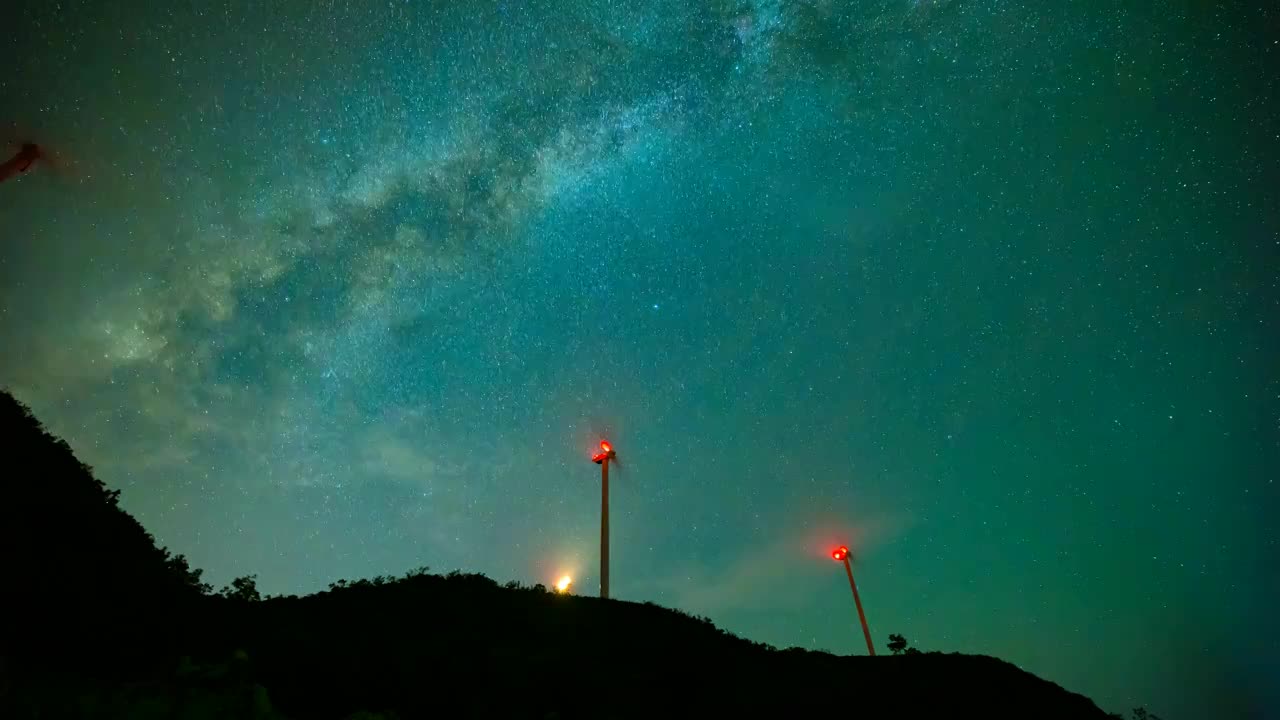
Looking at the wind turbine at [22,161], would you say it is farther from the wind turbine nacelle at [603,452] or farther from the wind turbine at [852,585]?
the wind turbine at [852,585]

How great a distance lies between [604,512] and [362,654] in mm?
19173

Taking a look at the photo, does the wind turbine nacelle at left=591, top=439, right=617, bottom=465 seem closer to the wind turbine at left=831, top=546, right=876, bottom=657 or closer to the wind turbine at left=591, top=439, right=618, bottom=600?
the wind turbine at left=591, top=439, right=618, bottom=600

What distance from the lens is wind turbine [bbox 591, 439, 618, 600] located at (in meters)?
28.9

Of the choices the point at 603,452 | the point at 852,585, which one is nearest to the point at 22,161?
the point at 603,452

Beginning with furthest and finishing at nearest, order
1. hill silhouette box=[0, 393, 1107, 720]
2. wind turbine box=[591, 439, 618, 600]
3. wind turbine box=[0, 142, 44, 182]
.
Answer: wind turbine box=[0, 142, 44, 182]
wind turbine box=[591, 439, 618, 600]
hill silhouette box=[0, 393, 1107, 720]

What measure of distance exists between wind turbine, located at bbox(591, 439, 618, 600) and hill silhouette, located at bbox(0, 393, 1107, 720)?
6.05 m

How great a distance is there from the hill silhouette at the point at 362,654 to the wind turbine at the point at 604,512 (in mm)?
6053

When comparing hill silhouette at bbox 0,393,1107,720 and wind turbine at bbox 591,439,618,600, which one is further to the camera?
wind turbine at bbox 591,439,618,600

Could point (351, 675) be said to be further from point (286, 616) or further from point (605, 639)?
point (605, 639)

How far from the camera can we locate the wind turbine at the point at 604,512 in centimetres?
2895

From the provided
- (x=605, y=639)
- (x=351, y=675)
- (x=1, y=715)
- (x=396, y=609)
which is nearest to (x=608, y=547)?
(x=605, y=639)

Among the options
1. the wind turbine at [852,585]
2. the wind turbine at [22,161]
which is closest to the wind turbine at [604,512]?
the wind turbine at [852,585]

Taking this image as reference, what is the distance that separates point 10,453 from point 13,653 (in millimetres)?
7035

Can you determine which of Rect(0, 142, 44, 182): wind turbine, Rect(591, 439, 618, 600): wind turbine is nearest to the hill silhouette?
Rect(591, 439, 618, 600): wind turbine
